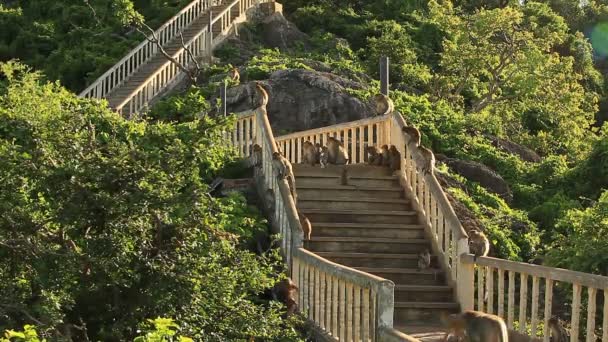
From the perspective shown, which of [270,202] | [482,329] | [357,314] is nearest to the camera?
[482,329]

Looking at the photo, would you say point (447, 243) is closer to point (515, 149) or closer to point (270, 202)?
point (270, 202)

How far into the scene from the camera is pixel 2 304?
11203 millimetres

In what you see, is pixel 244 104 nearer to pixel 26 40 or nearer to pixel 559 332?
pixel 26 40

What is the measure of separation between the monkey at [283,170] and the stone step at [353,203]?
90cm

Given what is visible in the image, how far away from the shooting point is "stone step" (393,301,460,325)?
14930mm

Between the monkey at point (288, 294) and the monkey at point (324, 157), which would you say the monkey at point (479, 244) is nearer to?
the monkey at point (288, 294)

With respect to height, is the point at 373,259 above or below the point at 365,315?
above

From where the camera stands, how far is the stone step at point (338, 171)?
1861 centimetres

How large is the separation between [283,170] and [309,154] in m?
2.61

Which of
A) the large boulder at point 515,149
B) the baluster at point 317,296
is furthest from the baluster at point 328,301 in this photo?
the large boulder at point 515,149

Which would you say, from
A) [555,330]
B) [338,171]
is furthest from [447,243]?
[555,330]

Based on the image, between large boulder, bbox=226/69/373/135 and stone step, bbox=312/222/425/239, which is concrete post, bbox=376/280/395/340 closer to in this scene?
stone step, bbox=312/222/425/239

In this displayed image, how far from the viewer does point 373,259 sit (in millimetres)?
16281

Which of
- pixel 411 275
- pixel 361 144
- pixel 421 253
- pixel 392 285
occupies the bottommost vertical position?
pixel 411 275
